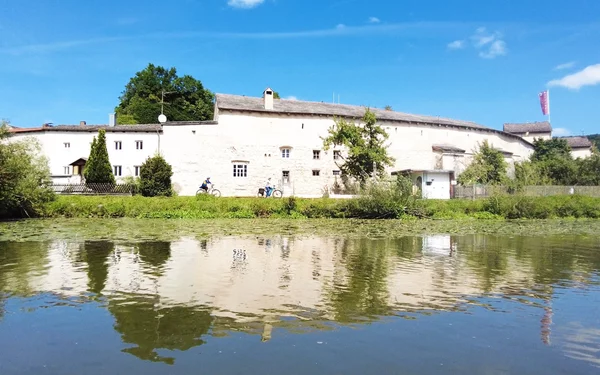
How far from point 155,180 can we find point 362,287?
79.1 feet

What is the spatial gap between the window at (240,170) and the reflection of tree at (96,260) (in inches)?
896

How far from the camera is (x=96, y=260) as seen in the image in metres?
10.6

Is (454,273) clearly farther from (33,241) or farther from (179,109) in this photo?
(179,109)

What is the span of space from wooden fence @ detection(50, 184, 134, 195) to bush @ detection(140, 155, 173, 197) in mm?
1139

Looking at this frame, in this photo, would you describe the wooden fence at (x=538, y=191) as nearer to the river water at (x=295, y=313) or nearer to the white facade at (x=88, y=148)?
the river water at (x=295, y=313)

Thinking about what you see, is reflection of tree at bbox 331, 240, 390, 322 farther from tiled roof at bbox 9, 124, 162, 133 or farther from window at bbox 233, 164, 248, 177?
tiled roof at bbox 9, 124, 162, 133

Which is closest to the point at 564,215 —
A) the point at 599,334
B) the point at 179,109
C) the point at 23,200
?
the point at 599,334

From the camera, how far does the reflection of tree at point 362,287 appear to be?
21.0 ft

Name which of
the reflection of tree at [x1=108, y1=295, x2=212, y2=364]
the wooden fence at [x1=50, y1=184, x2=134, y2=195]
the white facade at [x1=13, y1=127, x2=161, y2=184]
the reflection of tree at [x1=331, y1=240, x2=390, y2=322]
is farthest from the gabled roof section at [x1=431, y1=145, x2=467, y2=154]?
the reflection of tree at [x1=108, y1=295, x2=212, y2=364]

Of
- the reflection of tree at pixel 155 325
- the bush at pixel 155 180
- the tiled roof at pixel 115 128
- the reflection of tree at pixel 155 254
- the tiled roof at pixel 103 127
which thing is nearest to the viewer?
the reflection of tree at pixel 155 325

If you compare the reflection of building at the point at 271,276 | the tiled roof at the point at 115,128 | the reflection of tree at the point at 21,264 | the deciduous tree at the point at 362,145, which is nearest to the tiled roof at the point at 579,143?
the deciduous tree at the point at 362,145

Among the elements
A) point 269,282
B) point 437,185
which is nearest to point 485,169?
point 437,185

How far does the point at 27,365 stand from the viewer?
4.49m

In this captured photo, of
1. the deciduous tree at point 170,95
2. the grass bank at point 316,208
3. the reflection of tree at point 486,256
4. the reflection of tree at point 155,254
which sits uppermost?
the deciduous tree at point 170,95
